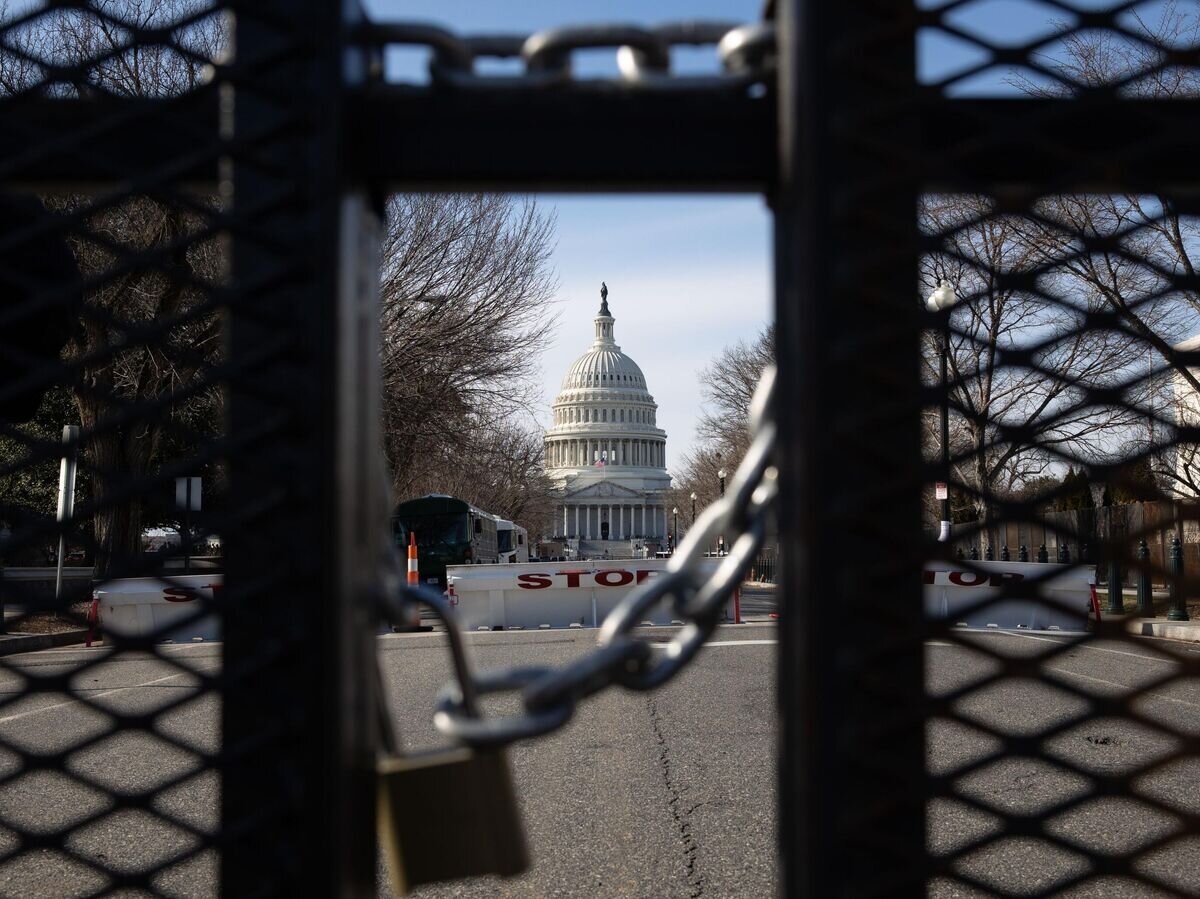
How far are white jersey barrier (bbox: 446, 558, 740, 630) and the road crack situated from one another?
961 centimetres

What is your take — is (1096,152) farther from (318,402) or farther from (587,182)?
(318,402)

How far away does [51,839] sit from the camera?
4.32 ft

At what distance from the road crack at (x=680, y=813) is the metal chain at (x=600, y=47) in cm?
360

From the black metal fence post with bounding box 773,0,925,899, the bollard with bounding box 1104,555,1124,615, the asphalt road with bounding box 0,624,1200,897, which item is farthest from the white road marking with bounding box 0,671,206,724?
the bollard with bounding box 1104,555,1124,615

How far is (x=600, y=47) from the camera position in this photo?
1.13m

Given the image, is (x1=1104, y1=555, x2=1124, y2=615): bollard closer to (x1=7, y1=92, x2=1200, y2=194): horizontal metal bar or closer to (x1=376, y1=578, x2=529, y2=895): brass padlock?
(x1=7, y1=92, x2=1200, y2=194): horizontal metal bar

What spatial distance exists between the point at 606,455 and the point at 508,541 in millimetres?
71688

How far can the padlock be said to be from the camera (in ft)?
3.70

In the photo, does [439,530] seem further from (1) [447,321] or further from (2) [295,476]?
(2) [295,476]

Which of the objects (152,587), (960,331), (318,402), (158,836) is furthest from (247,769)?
(152,587)

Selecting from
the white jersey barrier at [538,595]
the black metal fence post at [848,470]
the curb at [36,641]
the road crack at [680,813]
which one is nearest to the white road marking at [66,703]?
the road crack at [680,813]

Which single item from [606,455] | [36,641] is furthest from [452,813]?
[606,455]

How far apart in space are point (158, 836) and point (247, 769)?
432 cm

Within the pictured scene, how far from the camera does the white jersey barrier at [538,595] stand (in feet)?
56.5
